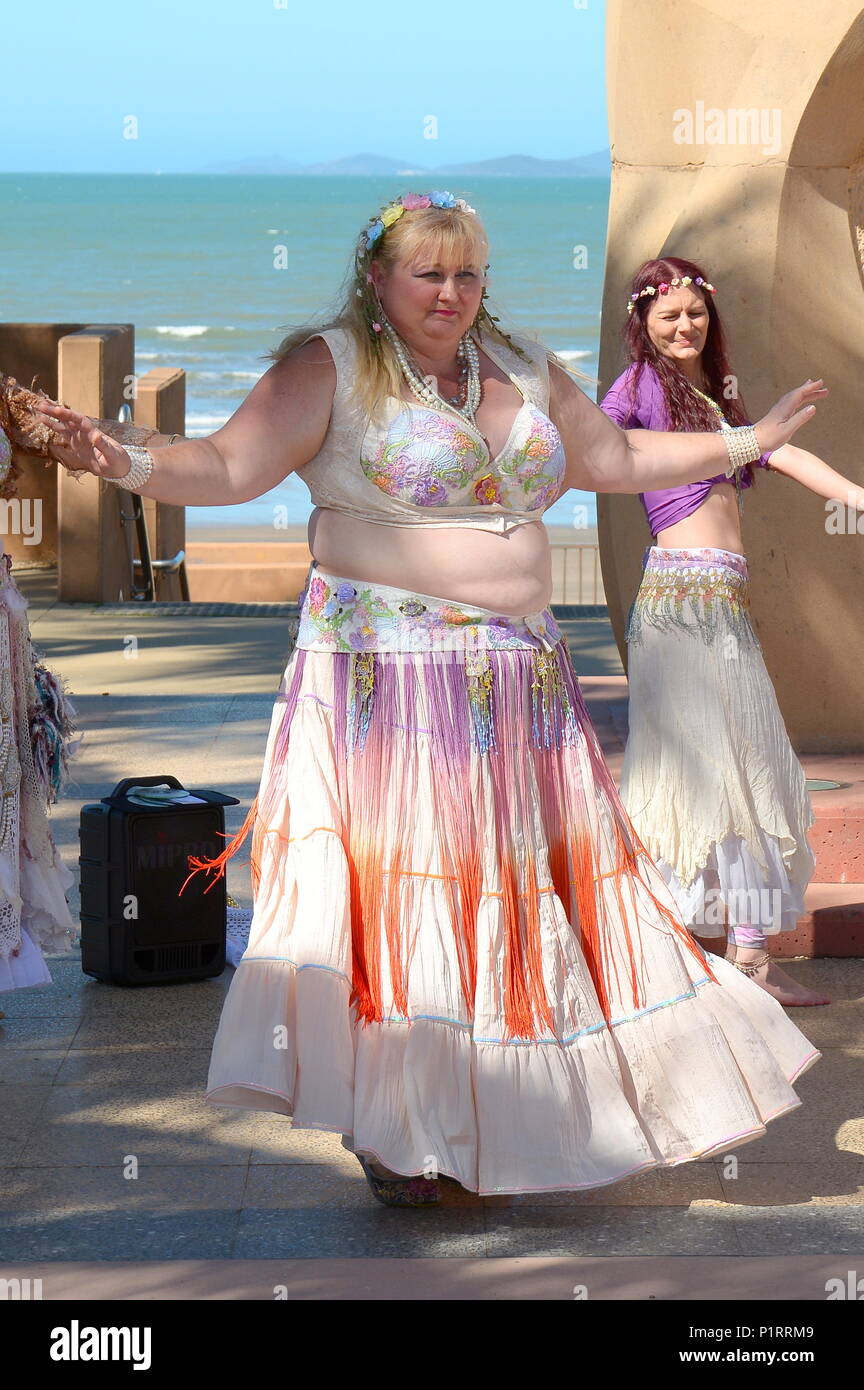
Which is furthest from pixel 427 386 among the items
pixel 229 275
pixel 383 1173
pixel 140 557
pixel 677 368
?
pixel 229 275

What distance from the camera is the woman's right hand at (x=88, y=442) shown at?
387cm

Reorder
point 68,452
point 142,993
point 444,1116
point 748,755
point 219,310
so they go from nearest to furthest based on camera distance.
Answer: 1. point 444,1116
2. point 68,452
3. point 748,755
4. point 142,993
5. point 219,310

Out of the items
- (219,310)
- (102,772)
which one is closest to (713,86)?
(102,772)

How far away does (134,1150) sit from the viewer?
450 centimetres

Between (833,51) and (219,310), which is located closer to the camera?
(833,51)

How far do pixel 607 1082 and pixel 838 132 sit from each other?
415 centimetres

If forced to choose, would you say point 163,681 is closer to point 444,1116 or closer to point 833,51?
point 833,51

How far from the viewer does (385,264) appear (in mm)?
4102

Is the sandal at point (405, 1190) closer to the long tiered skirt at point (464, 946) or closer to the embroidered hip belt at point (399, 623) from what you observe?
the long tiered skirt at point (464, 946)

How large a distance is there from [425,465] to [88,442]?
0.71 m

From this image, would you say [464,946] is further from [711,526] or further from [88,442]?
[711,526]

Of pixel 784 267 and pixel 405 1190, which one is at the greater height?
pixel 784 267

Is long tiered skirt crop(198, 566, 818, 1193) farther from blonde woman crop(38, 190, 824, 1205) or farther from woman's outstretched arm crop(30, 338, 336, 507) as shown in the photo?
woman's outstretched arm crop(30, 338, 336, 507)

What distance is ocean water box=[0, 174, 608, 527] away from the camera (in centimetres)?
4141
